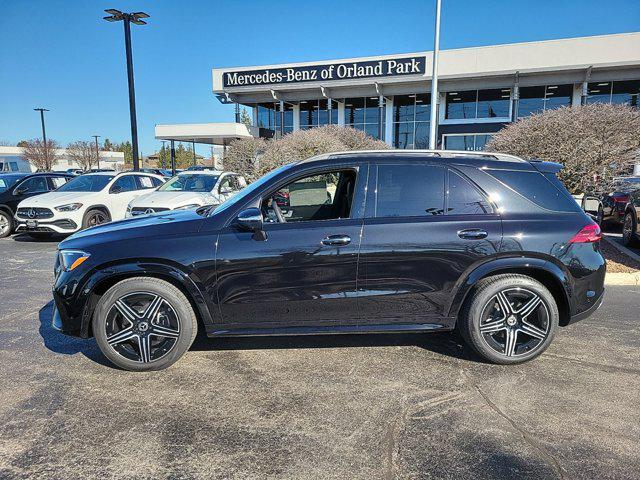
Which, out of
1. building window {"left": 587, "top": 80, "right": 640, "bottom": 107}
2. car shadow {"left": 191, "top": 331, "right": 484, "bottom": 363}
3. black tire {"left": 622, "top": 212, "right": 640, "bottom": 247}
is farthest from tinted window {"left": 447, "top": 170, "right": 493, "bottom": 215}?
building window {"left": 587, "top": 80, "right": 640, "bottom": 107}

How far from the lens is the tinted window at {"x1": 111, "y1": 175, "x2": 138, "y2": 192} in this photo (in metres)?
11.2

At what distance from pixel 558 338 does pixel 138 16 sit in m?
16.4

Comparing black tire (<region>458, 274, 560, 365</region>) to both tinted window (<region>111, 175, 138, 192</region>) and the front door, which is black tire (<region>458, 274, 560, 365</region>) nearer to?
the front door

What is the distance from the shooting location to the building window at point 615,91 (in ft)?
92.2

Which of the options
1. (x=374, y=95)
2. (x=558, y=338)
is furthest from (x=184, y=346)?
(x=374, y=95)

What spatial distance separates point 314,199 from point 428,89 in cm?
3020

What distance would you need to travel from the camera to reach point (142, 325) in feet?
11.7

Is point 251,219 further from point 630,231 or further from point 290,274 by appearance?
point 630,231

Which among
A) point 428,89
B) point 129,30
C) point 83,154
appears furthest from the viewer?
point 83,154

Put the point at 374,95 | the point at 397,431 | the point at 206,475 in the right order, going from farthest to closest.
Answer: the point at 374,95 → the point at 397,431 → the point at 206,475

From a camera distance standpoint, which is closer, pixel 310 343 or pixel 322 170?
pixel 322 170

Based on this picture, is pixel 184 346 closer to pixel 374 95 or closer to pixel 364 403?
pixel 364 403

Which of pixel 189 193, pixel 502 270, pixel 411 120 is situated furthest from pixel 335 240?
pixel 411 120

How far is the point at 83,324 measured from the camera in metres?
3.54
